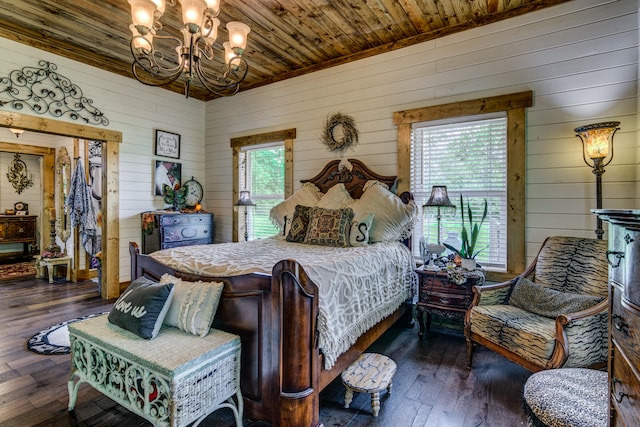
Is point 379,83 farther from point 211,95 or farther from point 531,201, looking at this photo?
point 211,95

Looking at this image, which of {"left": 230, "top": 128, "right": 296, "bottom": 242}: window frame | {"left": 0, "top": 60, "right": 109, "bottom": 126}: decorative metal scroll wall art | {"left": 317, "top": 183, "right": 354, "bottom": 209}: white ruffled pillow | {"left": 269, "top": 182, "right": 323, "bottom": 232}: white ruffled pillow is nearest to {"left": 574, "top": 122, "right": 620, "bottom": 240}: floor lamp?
{"left": 317, "top": 183, "right": 354, "bottom": 209}: white ruffled pillow

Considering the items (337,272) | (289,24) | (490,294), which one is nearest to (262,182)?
(289,24)

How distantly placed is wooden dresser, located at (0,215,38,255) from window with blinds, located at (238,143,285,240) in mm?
5954

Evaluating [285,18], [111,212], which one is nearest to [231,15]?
[285,18]

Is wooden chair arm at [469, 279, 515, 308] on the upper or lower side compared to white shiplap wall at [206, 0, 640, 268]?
lower

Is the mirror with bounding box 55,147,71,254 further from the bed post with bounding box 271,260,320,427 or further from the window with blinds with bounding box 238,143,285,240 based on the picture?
the bed post with bounding box 271,260,320,427

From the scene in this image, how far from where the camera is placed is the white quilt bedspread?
1870 mm

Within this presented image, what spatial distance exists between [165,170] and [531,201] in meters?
4.76

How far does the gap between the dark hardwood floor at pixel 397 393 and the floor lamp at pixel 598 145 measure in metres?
1.48

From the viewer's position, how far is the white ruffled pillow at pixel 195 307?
1.76 m

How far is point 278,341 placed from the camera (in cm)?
165

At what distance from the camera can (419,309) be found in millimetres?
3006

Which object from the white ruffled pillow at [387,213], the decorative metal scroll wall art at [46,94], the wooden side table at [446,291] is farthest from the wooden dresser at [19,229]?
the wooden side table at [446,291]

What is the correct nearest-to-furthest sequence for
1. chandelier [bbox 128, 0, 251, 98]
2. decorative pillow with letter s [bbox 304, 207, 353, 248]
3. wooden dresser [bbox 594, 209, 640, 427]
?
wooden dresser [bbox 594, 209, 640, 427], chandelier [bbox 128, 0, 251, 98], decorative pillow with letter s [bbox 304, 207, 353, 248]
